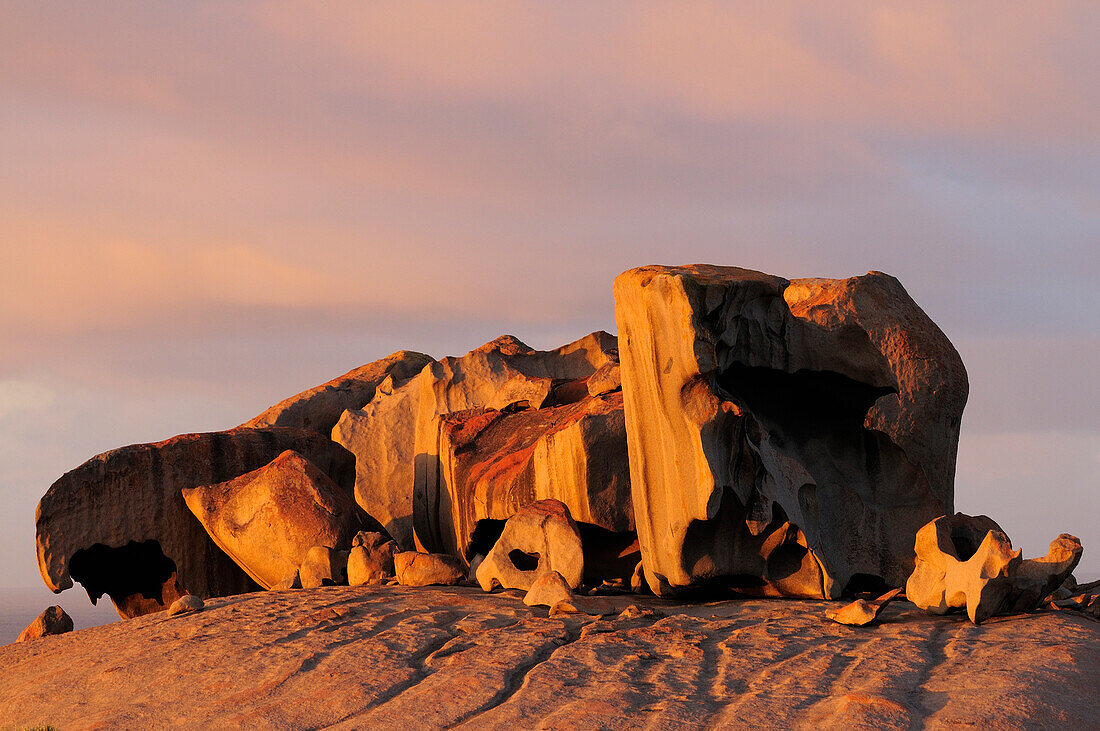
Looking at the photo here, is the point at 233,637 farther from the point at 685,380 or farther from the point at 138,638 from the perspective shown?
the point at 685,380

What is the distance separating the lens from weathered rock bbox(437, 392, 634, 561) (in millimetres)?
11180

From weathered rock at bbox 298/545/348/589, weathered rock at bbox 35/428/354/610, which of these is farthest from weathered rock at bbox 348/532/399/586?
weathered rock at bbox 35/428/354/610

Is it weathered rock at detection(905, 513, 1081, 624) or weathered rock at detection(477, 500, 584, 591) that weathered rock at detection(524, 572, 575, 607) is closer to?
weathered rock at detection(477, 500, 584, 591)

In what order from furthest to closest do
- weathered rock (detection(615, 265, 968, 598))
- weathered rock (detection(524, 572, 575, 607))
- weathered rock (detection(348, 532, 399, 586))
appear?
weathered rock (detection(348, 532, 399, 586)) < weathered rock (detection(615, 265, 968, 598)) < weathered rock (detection(524, 572, 575, 607))

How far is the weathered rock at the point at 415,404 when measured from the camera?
16.3 m

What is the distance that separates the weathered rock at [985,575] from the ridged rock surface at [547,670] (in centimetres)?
17

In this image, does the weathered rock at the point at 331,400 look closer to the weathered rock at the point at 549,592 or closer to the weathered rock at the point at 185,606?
the weathered rock at the point at 185,606

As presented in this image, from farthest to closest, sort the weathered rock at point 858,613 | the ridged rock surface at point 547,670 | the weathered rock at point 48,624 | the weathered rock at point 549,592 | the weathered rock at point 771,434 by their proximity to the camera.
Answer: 1. the weathered rock at point 48,624
2. the weathered rock at point 771,434
3. the weathered rock at point 549,592
4. the weathered rock at point 858,613
5. the ridged rock surface at point 547,670

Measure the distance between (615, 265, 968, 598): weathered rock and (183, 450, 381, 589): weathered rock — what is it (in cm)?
404

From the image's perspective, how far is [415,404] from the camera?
17109mm

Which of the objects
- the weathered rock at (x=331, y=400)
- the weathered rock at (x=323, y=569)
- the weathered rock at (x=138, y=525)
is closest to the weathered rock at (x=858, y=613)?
the weathered rock at (x=323, y=569)

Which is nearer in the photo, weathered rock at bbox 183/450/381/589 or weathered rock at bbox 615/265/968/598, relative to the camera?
weathered rock at bbox 615/265/968/598

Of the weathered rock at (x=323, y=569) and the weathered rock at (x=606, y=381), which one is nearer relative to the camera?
the weathered rock at (x=323, y=569)

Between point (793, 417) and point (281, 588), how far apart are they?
5.66 metres
